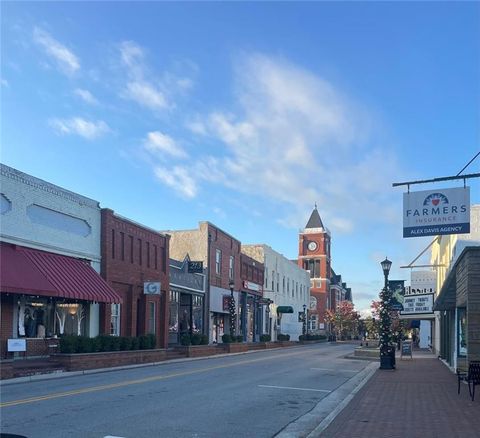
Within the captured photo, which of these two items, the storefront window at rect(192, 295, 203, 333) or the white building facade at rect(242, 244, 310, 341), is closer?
the storefront window at rect(192, 295, 203, 333)

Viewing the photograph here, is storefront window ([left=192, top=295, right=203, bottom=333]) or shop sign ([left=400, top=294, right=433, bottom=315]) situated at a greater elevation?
shop sign ([left=400, top=294, right=433, bottom=315])

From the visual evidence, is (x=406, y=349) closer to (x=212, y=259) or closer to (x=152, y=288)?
(x=152, y=288)

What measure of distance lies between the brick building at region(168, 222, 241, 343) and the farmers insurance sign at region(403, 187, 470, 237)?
2616 cm

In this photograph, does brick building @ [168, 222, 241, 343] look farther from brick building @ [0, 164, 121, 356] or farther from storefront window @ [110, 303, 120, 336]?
brick building @ [0, 164, 121, 356]

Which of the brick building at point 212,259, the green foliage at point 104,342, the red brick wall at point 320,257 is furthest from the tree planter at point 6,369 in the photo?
the red brick wall at point 320,257

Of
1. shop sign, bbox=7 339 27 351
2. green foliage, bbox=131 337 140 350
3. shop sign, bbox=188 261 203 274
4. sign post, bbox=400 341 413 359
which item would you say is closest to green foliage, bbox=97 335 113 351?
green foliage, bbox=131 337 140 350

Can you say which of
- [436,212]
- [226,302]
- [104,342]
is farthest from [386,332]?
[226,302]

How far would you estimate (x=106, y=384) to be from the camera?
55.9 ft

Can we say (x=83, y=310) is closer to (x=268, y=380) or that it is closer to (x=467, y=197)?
(x=268, y=380)

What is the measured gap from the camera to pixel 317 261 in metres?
104

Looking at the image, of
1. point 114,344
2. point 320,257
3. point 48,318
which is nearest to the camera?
point 48,318

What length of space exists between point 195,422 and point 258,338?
47.8 metres

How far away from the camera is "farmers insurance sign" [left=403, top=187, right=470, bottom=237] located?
18.3m

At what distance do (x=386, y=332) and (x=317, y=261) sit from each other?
7820 centimetres
